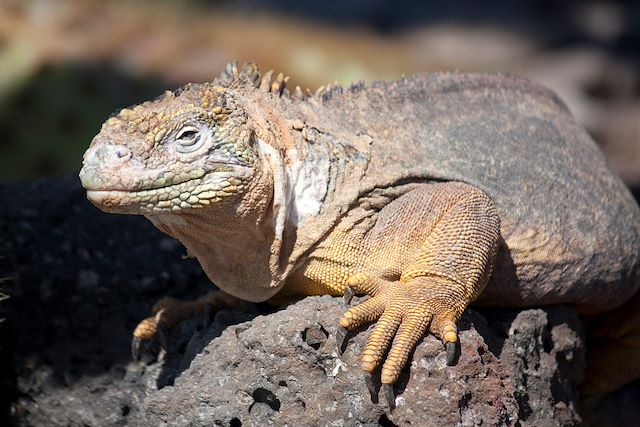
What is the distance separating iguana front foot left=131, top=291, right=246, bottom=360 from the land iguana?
0.03ft

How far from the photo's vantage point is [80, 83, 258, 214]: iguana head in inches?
157

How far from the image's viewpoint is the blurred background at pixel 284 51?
9156mm

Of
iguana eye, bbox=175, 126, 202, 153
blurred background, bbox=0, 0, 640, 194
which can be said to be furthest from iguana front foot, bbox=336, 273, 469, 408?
blurred background, bbox=0, 0, 640, 194

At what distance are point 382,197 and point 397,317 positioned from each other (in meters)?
0.72

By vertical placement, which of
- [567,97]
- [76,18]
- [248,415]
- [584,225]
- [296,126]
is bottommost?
[248,415]

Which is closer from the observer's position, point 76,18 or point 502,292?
point 502,292

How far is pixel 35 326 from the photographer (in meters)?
5.42

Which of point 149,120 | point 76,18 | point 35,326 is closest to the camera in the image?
point 149,120

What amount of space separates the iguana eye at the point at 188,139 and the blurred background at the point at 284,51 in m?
4.92

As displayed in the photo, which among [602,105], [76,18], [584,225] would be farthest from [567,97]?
[584,225]

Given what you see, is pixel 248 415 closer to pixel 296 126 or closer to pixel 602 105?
pixel 296 126

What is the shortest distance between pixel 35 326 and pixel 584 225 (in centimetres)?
311

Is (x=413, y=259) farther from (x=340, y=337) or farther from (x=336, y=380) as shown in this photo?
(x=336, y=380)

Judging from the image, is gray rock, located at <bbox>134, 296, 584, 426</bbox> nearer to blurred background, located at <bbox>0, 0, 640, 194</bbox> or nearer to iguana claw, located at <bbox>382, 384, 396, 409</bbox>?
iguana claw, located at <bbox>382, 384, 396, 409</bbox>
